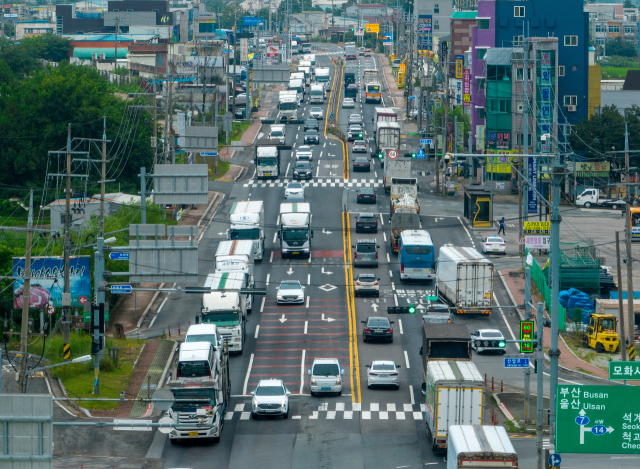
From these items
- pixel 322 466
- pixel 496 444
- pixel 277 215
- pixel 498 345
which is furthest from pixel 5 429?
pixel 277 215

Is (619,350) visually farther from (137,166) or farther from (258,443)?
(137,166)

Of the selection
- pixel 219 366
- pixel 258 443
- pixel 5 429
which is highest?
pixel 5 429

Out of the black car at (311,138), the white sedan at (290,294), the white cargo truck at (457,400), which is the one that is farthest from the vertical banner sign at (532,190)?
the white cargo truck at (457,400)

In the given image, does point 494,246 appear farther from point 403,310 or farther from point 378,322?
point 403,310

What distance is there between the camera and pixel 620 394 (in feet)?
95.0

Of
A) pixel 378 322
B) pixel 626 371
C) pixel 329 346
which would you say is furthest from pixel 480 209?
pixel 626 371

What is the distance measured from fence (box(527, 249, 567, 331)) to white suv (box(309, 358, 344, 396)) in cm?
1691

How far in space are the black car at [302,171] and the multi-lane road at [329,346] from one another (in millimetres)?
1110

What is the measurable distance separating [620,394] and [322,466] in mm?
13662

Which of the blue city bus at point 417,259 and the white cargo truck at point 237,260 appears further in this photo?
the blue city bus at point 417,259

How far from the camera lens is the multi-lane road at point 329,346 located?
1597 inches

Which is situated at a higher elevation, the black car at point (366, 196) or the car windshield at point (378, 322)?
the black car at point (366, 196)

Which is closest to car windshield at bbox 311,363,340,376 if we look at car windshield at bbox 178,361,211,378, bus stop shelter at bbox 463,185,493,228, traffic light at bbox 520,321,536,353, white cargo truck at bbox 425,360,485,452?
car windshield at bbox 178,361,211,378

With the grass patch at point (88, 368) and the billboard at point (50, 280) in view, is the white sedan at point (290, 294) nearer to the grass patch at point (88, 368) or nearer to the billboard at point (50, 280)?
the grass patch at point (88, 368)
